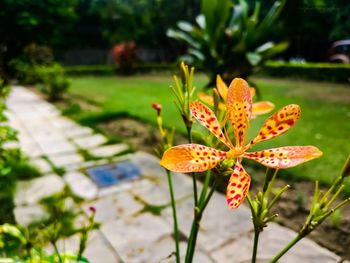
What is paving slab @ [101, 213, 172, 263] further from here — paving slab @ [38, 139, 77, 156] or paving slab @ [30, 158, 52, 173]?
paving slab @ [38, 139, 77, 156]

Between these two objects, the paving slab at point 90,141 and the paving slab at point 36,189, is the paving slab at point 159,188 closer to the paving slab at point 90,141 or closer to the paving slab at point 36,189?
the paving slab at point 36,189

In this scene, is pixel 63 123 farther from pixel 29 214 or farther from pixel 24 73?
pixel 24 73

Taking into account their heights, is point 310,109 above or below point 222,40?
below

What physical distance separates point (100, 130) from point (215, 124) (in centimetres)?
423

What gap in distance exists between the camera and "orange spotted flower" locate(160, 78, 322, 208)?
0.58 m

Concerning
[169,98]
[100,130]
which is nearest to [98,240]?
[100,130]

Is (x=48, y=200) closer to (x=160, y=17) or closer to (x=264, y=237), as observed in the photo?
(x=264, y=237)

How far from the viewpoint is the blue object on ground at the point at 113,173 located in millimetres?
3039

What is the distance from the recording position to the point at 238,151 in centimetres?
65

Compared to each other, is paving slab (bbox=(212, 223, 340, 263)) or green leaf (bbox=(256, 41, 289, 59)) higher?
green leaf (bbox=(256, 41, 289, 59))

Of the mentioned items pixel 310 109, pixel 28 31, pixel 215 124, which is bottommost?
pixel 310 109

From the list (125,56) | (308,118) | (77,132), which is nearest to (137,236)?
(77,132)

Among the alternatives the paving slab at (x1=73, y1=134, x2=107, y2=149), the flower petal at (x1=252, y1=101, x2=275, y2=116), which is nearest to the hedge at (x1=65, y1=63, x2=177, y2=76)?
the paving slab at (x1=73, y1=134, x2=107, y2=149)

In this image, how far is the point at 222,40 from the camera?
16.5 feet
